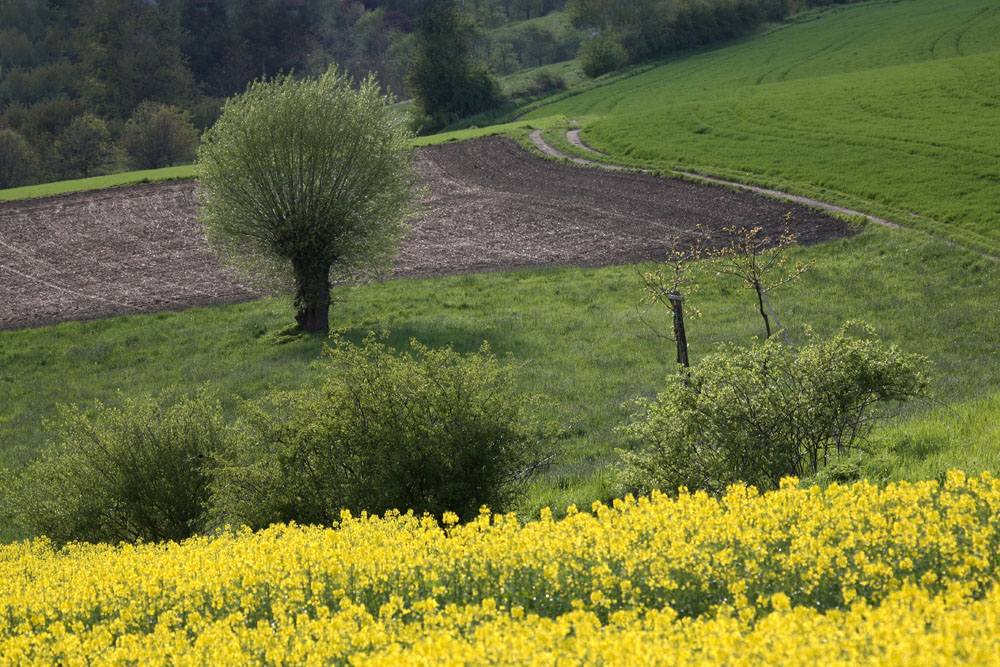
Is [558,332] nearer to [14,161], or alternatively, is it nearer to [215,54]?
[14,161]

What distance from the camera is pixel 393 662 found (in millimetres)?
6992

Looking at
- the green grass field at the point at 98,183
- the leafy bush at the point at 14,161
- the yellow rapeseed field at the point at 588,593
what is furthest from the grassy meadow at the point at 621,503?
the leafy bush at the point at 14,161

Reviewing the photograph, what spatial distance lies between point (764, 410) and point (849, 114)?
53212 mm

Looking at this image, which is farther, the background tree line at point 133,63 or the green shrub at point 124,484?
the background tree line at point 133,63

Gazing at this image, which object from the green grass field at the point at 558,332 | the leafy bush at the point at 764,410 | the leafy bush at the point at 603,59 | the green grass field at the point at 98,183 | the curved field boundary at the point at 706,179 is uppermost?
the leafy bush at the point at 603,59

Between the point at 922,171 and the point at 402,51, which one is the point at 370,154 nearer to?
the point at 922,171

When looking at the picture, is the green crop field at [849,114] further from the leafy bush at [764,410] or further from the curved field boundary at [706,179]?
the leafy bush at [764,410]

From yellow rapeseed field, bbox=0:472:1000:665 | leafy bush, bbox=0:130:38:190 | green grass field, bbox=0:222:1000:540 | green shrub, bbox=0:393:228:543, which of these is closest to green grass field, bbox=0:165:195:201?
leafy bush, bbox=0:130:38:190

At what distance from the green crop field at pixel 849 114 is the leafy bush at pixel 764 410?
24.5m

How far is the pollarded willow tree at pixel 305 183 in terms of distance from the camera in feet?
112

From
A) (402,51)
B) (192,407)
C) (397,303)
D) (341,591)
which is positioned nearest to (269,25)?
(402,51)

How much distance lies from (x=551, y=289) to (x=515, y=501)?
21193 mm

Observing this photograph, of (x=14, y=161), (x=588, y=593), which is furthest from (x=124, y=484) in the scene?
(x=14, y=161)

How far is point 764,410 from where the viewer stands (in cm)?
1454
